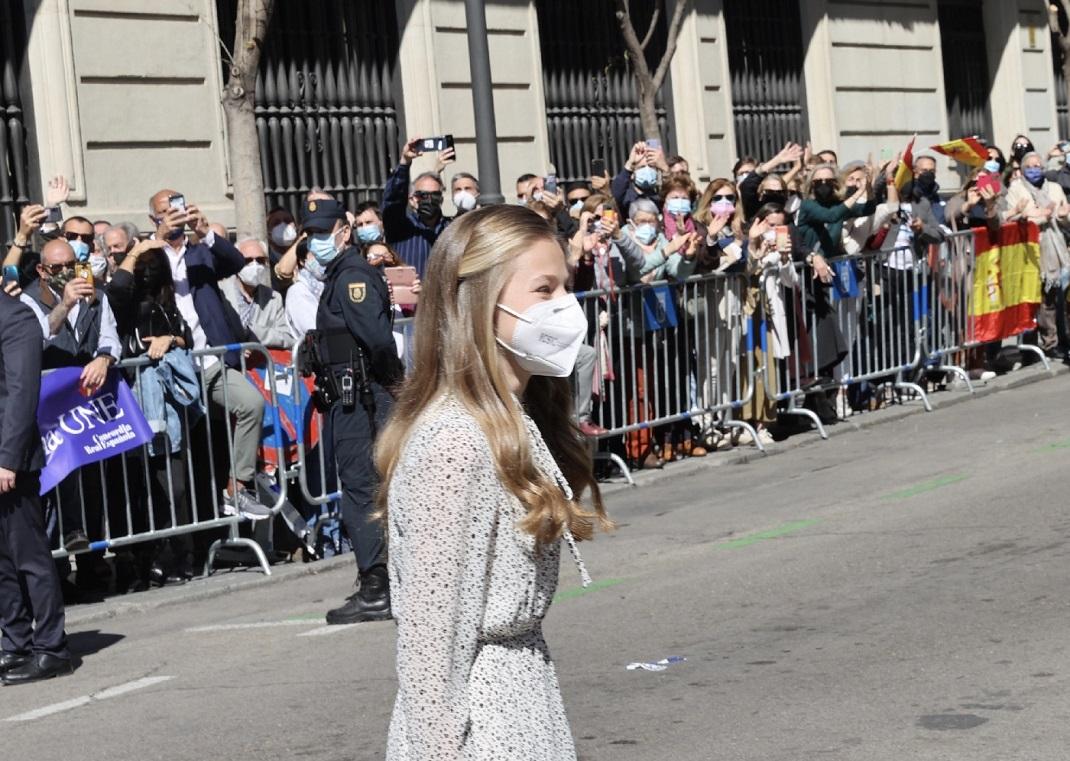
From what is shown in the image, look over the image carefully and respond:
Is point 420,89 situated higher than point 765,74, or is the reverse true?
point 765,74

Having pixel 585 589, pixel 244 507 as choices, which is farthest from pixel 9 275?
pixel 585 589

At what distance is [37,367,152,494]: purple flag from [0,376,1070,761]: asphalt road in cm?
85

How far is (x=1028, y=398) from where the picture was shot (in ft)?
51.6

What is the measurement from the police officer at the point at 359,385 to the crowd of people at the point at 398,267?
22.3 inches

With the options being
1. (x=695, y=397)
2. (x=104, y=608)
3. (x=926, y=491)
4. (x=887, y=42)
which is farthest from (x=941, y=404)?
(x=887, y=42)

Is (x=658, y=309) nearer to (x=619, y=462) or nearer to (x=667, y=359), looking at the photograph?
(x=667, y=359)

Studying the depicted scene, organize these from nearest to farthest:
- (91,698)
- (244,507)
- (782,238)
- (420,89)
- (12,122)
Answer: (91,698) < (244,507) < (782,238) < (12,122) < (420,89)

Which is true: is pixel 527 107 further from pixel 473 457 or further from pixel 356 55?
pixel 473 457

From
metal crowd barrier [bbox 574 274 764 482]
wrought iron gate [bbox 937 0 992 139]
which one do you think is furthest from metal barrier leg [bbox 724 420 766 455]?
wrought iron gate [bbox 937 0 992 139]

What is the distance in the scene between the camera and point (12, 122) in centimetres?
1496

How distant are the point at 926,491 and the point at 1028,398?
184 inches

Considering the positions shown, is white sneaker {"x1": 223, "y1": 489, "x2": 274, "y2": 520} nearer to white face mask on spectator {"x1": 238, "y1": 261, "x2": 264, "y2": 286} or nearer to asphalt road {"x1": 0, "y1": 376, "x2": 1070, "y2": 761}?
asphalt road {"x1": 0, "y1": 376, "x2": 1070, "y2": 761}

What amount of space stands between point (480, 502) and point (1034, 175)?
17.0 meters

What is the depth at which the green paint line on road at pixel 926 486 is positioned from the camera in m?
11.3
